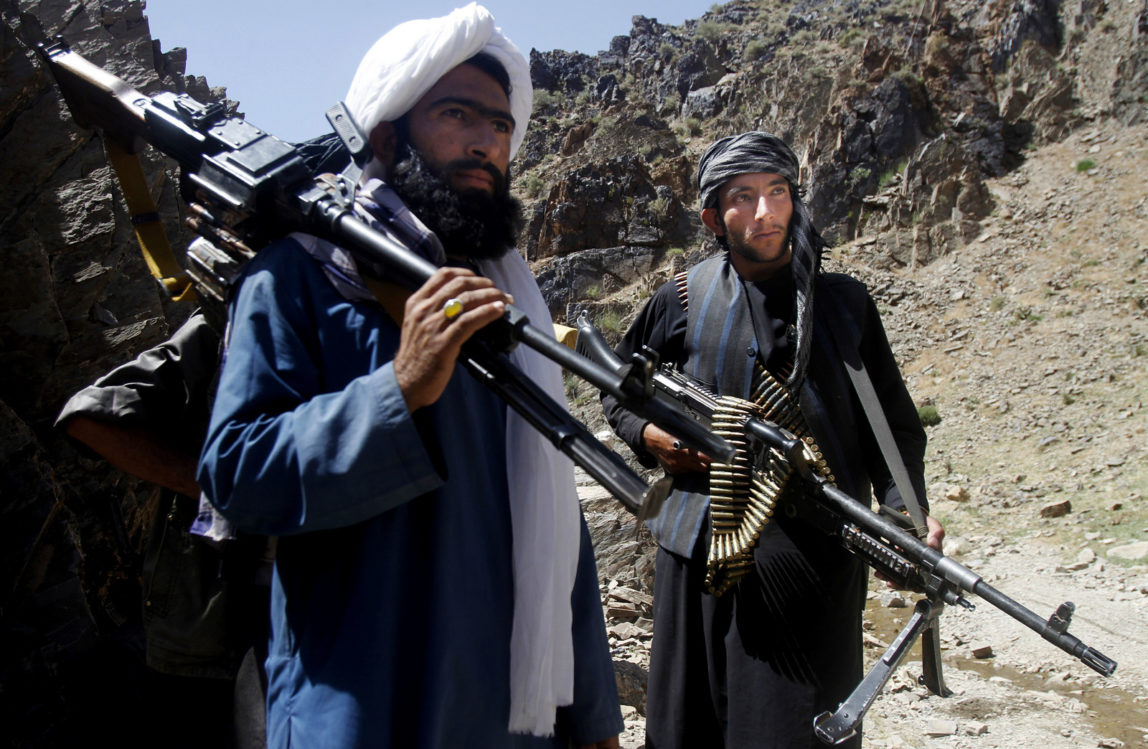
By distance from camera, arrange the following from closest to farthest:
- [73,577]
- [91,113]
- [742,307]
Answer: [91,113] → [742,307] → [73,577]

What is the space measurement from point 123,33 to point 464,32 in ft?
24.8

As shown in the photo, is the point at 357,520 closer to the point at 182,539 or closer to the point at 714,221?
the point at 182,539

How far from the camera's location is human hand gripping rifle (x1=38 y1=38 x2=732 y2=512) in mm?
1343

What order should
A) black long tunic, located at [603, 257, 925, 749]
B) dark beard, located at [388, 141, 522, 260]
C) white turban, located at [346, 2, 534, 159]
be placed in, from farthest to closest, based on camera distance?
black long tunic, located at [603, 257, 925, 749], white turban, located at [346, 2, 534, 159], dark beard, located at [388, 141, 522, 260]

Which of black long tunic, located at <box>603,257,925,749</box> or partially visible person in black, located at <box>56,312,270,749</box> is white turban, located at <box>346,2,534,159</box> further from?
A: black long tunic, located at <box>603,257,925,749</box>

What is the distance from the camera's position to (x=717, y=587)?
2482 mm

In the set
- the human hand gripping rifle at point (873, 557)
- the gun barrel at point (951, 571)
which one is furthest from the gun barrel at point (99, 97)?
the gun barrel at point (951, 571)

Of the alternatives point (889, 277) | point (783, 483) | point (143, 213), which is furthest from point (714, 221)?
point (889, 277)

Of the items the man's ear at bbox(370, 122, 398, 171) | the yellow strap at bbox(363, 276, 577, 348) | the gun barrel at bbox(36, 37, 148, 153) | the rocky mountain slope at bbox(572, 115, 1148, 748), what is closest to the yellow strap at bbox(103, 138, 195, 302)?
the gun barrel at bbox(36, 37, 148, 153)

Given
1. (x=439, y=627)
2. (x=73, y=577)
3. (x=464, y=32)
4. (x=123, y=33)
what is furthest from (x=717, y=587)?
(x=123, y=33)

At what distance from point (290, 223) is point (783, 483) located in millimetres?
1623

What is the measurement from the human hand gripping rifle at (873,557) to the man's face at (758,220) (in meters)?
0.56

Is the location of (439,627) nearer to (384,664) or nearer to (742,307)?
(384,664)

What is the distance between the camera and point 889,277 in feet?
61.9
